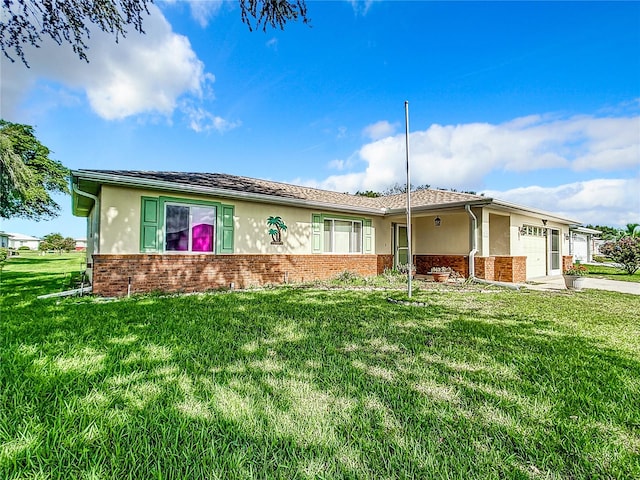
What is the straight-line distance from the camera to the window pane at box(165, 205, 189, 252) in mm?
8500

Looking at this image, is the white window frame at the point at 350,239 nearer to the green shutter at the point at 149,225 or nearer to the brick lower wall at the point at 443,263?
the brick lower wall at the point at 443,263

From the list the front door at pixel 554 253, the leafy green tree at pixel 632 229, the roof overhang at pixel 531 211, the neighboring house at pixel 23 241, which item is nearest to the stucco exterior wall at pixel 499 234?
the roof overhang at pixel 531 211

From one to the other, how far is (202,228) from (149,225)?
1.41m

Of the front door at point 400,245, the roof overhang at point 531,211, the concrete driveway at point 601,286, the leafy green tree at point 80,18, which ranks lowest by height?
the concrete driveway at point 601,286

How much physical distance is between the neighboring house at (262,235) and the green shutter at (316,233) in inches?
1.5

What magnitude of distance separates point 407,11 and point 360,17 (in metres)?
1.44

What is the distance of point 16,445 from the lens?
6.40 ft

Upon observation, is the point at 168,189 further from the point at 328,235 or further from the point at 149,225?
the point at 328,235

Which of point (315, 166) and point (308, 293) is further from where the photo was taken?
point (315, 166)

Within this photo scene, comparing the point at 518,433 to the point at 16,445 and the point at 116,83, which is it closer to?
the point at 16,445

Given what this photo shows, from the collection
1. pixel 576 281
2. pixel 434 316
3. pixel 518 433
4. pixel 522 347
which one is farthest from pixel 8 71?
pixel 576 281

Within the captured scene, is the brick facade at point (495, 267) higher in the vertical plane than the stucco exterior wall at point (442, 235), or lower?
lower

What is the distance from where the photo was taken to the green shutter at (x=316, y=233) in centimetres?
1134

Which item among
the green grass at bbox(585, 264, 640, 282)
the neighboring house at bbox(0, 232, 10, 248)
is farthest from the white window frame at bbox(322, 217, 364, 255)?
the neighboring house at bbox(0, 232, 10, 248)
